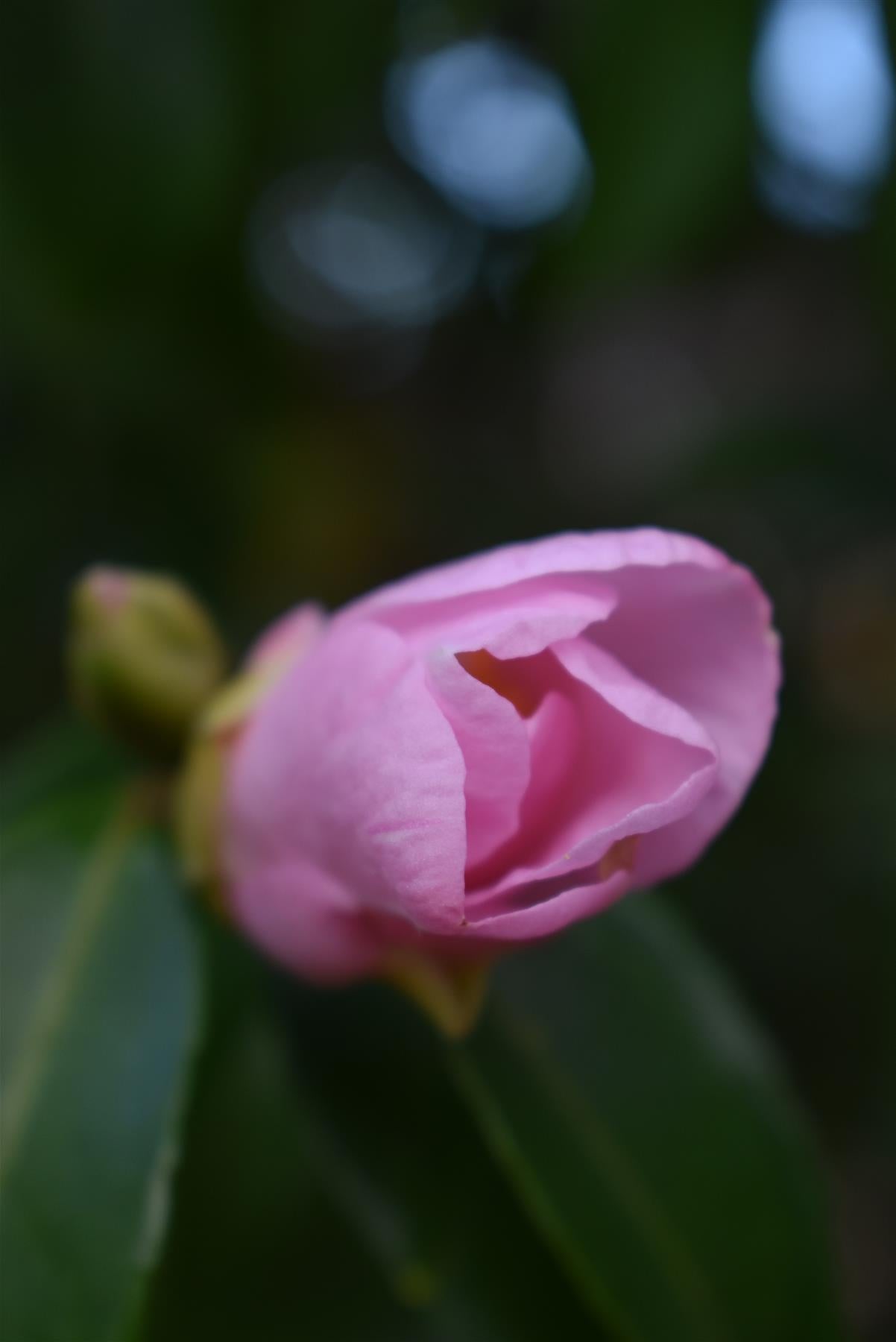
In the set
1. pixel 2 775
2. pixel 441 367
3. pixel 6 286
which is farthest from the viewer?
pixel 441 367

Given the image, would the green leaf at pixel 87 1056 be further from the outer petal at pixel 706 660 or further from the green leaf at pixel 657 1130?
the outer petal at pixel 706 660

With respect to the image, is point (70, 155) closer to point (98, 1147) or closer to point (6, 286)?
point (6, 286)

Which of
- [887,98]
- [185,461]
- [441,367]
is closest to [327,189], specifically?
[441,367]

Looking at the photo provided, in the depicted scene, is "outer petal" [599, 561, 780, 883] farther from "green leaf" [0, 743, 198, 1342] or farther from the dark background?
the dark background

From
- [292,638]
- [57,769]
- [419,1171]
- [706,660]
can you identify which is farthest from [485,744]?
[57,769]

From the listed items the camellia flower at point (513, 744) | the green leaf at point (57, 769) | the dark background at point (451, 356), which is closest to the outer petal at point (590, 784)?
the camellia flower at point (513, 744)

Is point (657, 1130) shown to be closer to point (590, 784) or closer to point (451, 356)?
point (590, 784)
